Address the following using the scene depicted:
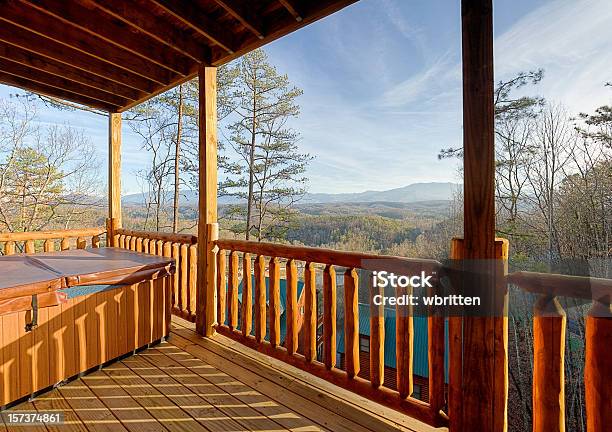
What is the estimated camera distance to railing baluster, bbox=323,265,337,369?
6.97 feet

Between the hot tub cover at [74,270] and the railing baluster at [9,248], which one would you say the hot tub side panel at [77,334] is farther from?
the railing baluster at [9,248]

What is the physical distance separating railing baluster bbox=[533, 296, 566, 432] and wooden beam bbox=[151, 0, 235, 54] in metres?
2.96

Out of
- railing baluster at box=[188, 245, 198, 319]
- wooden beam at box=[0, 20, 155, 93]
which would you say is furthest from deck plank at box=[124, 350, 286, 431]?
wooden beam at box=[0, 20, 155, 93]

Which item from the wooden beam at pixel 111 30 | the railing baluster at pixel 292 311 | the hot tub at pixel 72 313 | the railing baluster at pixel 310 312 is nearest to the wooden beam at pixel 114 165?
the hot tub at pixel 72 313

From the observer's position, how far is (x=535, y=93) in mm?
6133

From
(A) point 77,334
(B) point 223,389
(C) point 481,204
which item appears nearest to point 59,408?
(A) point 77,334

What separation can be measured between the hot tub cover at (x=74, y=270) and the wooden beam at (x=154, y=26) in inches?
78.7

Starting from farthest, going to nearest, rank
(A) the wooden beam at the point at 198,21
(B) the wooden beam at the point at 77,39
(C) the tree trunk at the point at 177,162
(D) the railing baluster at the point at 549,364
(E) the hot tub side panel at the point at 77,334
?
(C) the tree trunk at the point at 177,162 < (B) the wooden beam at the point at 77,39 < (A) the wooden beam at the point at 198,21 < (E) the hot tub side panel at the point at 77,334 < (D) the railing baluster at the point at 549,364

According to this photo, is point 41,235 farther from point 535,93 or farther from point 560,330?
point 535,93

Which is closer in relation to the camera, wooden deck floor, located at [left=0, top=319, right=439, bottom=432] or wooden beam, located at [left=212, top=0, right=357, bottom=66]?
wooden deck floor, located at [left=0, top=319, right=439, bottom=432]

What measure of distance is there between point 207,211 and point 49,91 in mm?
2929

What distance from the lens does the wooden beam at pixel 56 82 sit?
133 inches

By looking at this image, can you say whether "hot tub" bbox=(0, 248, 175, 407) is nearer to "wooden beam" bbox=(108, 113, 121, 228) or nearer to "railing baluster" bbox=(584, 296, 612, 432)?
"wooden beam" bbox=(108, 113, 121, 228)

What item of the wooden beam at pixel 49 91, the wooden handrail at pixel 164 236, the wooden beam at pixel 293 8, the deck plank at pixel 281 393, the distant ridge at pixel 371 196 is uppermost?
the wooden beam at pixel 49 91
